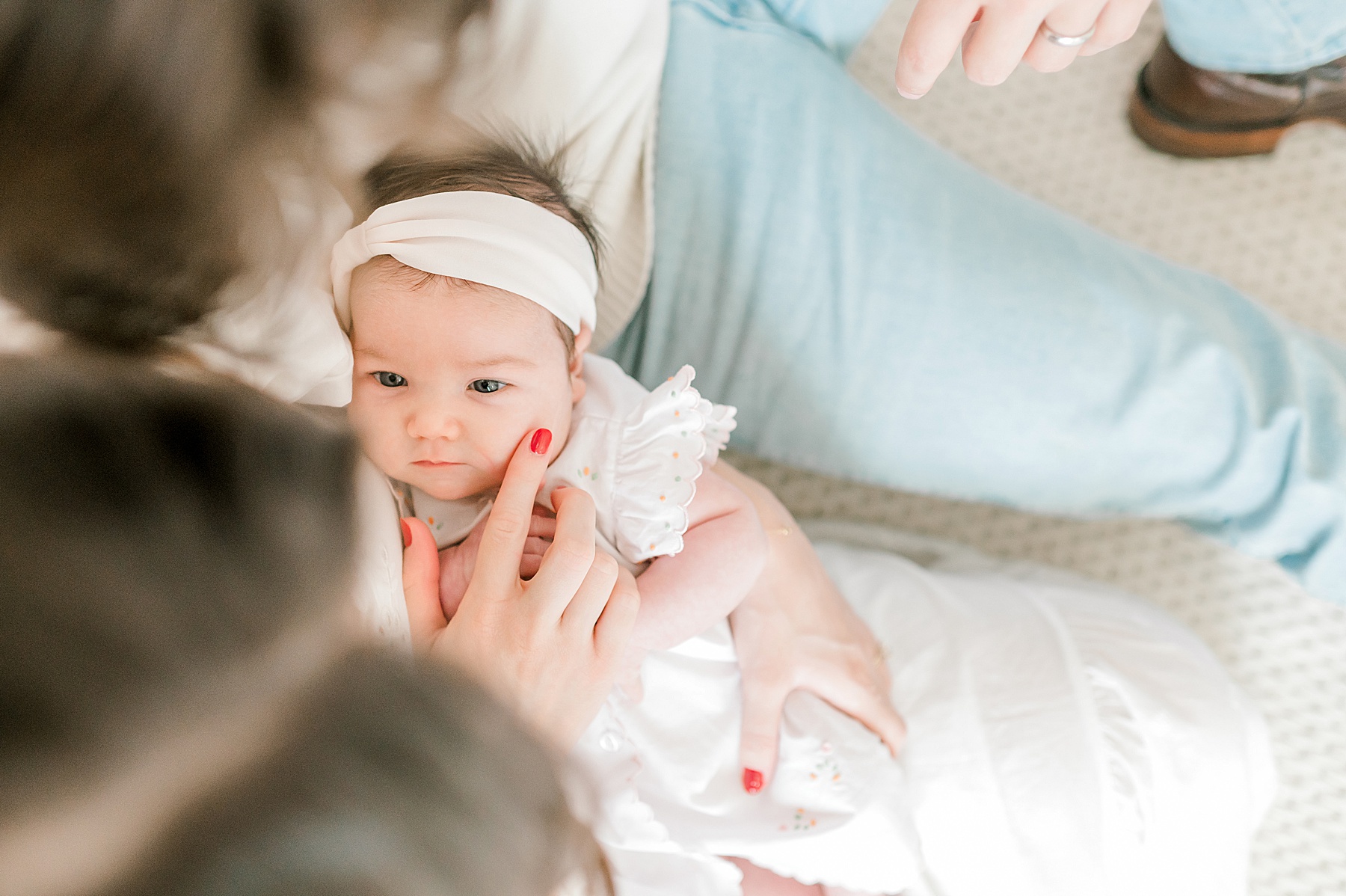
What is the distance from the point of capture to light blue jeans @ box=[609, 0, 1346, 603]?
88cm

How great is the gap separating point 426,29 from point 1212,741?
0.96m

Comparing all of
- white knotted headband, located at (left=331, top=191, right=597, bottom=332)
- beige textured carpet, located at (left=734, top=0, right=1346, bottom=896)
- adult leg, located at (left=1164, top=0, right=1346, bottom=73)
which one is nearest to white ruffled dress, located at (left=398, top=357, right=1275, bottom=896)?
white knotted headband, located at (left=331, top=191, right=597, bottom=332)

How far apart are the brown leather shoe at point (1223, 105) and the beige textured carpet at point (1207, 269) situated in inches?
1.6

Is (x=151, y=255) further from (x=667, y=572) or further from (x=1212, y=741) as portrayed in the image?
(x=1212, y=741)

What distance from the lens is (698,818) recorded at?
784mm

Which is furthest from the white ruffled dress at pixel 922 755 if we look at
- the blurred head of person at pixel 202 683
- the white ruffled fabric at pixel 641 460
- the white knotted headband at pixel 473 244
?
the blurred head of person at pixel 202 683

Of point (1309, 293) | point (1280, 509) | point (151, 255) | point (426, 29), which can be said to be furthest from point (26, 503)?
point (1309, 293)

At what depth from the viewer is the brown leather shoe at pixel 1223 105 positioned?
1111 millimetres

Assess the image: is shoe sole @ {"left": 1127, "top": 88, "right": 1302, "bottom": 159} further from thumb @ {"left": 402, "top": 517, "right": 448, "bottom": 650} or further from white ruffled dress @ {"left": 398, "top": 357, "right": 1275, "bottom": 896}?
thumb @ {"left": 402, "top": 517, "right": 448, "bottom": 650}

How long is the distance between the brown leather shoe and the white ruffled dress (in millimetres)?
756

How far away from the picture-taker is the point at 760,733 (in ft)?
2.56

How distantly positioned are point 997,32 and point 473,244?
45cm

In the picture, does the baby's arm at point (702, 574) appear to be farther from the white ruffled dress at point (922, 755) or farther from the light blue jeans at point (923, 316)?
the light blue jeans at point (923, 316)

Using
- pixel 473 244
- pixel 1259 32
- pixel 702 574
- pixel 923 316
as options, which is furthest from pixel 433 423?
pixel 1259 32
